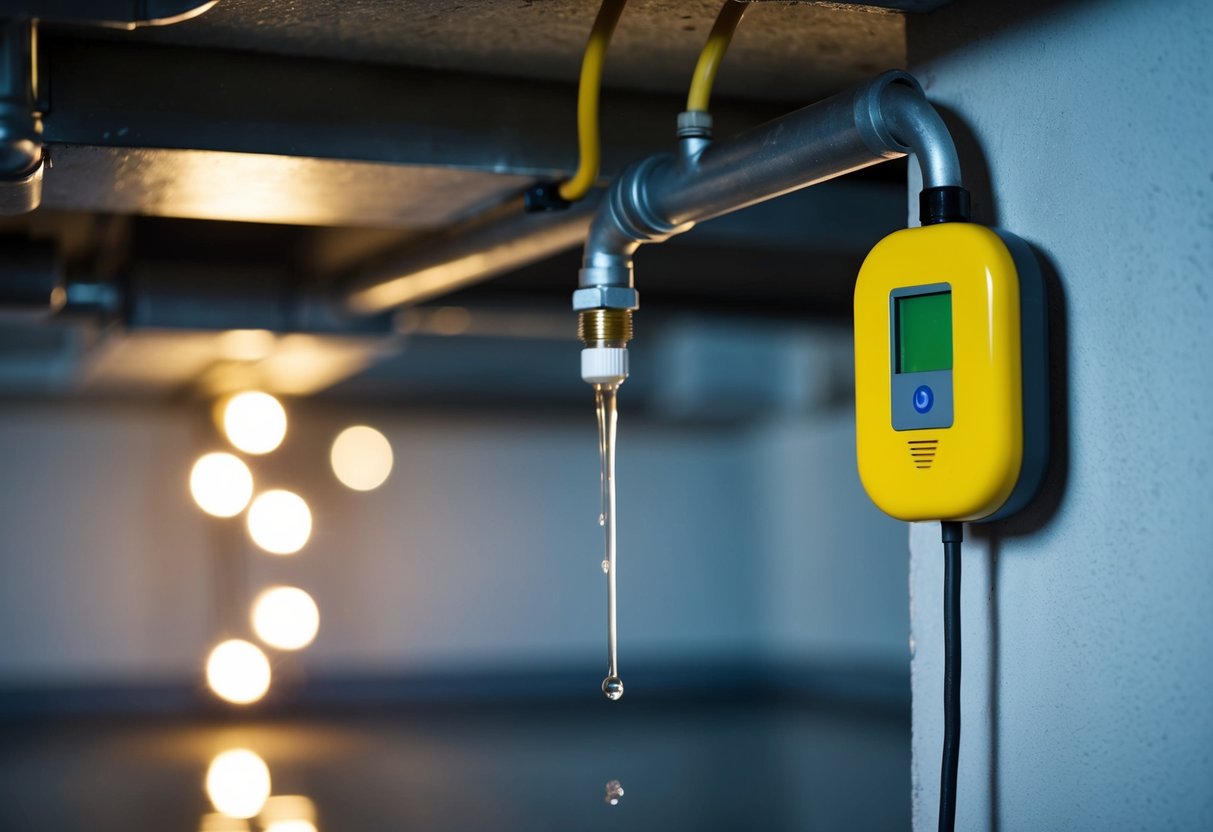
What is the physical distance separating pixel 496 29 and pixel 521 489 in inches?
162

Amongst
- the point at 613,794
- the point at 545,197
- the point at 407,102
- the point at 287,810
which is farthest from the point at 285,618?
the point at 407,102

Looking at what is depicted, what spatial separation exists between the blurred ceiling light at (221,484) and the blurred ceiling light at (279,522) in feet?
0.22

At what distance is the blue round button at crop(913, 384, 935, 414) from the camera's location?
983 millimetres

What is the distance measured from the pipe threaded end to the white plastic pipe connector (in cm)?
1

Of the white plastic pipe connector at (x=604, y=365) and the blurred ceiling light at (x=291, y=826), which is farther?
the blurred ceiling light at (x=291, y=826)

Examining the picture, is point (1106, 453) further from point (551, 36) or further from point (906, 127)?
point (551, 36)

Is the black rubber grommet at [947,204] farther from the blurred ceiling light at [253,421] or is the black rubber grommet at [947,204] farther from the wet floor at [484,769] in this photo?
the blurred ceiling light at [253,421]

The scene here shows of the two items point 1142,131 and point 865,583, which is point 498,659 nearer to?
point 865,583

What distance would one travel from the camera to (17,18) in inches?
40.5

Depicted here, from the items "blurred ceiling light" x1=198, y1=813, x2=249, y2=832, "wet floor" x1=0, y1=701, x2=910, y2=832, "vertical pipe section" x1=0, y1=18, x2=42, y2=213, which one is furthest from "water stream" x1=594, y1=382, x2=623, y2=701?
"blurred ceiling light" x1=198, y1=813, x2=249, y2=832

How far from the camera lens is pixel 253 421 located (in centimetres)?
480

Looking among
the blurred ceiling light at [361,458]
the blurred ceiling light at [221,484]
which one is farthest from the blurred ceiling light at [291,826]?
the blurred ceiling light at [361,458]

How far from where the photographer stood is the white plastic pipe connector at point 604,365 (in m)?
1.32

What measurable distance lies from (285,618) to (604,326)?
12.6 ft
